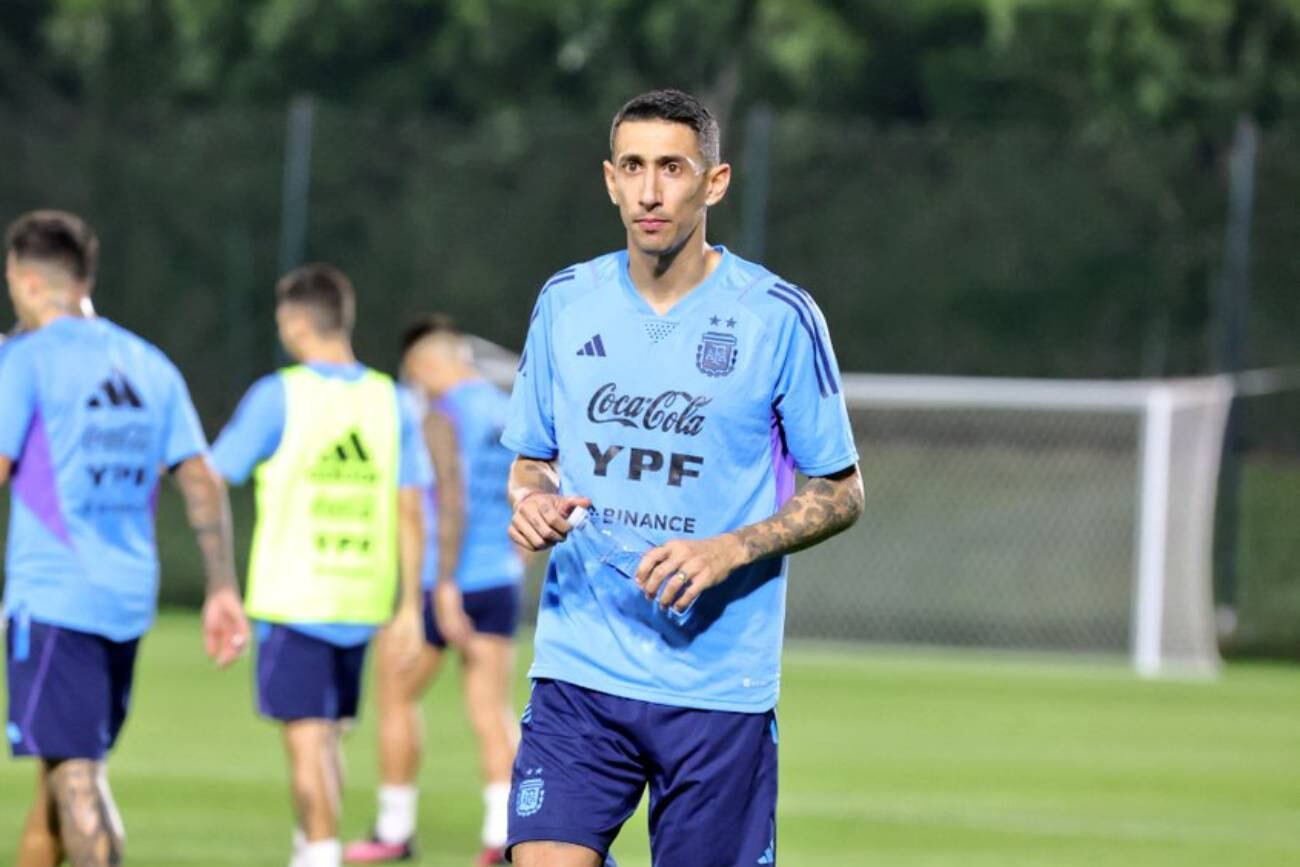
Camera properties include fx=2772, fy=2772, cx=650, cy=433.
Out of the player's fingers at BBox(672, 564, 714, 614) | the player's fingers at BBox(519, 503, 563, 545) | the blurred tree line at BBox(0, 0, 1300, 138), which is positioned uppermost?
the blurred tree line at BBox(0, 0, 1300, 138)

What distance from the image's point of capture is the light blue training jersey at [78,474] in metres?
7.61

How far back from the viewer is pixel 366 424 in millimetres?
9336

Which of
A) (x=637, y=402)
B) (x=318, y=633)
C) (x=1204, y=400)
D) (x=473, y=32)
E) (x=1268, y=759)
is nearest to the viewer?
(x=637, y=402)

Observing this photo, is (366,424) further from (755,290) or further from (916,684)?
(916,684)

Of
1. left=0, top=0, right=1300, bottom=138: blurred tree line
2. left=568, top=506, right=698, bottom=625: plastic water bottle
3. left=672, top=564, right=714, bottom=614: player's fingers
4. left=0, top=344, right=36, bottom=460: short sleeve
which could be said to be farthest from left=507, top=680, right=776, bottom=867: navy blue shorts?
left=0, top=0, right=1300, bottom=138: blurred tree line

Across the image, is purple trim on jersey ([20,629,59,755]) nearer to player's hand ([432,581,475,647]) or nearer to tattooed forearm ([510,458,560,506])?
tattooed forearm ([510,458,560,506])

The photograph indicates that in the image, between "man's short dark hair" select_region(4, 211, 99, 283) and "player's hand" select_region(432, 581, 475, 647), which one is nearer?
"man's short dark hair" select_region(4, 211, 99, 283)

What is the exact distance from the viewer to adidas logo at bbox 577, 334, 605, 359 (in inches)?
229

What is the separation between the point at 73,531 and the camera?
7.67 m

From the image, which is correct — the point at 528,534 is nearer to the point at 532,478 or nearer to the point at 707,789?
the point at 532,478

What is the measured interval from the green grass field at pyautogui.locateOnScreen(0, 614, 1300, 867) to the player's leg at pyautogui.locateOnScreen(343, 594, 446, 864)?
0.19m

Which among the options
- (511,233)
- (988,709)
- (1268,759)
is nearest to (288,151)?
(511,233)

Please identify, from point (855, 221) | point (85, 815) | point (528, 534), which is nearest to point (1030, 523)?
point (855, 221)

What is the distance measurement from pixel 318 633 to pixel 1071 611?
13.0 meters
